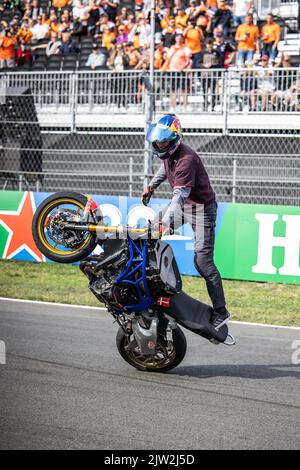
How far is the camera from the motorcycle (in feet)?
20.2

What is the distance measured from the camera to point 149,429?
16.1 feet

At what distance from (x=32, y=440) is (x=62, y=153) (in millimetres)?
10500

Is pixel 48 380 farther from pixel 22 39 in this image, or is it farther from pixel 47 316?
pixel 22 39

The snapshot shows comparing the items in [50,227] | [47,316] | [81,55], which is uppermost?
[81,55]

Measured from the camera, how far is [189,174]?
633cm

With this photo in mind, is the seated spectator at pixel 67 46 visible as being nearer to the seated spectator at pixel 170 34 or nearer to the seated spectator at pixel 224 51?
the seated spectator at pixel 170 34

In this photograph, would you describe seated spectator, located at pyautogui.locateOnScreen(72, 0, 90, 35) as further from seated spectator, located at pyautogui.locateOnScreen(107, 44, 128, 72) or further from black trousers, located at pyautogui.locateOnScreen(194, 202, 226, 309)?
black trousers, located at pyautogui.locateOnScreen(194, 202, 226, 309)

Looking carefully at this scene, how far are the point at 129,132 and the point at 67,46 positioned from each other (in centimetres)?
503

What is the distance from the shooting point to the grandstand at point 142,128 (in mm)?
13047

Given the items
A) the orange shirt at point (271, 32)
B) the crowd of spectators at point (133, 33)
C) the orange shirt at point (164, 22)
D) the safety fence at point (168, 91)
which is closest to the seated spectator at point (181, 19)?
the crowd of spectators at point (133, 33)

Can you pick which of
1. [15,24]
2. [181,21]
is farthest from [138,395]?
[15,24]

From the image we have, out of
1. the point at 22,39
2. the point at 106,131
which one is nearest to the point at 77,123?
the point at 106,131

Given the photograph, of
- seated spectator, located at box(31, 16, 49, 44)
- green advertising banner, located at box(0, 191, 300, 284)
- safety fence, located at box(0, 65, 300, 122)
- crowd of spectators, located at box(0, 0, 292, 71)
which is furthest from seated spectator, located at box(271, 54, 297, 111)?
seated spectator, located at box(31, 16, 49, 44)

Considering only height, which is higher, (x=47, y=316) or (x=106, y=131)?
(x=106, y=131)
